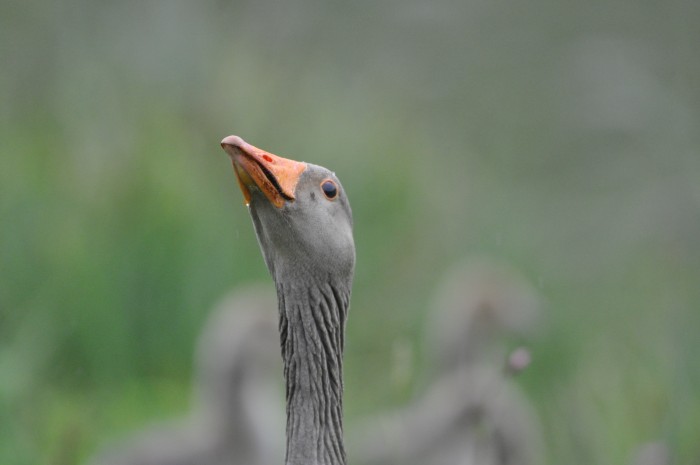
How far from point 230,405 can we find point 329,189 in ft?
10.3

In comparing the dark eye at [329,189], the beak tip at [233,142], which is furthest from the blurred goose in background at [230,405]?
the beak tip at [233,142]

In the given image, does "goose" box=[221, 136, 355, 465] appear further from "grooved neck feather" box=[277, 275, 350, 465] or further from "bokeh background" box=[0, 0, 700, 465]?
"bokeh background" box=[0, 0, 700, 465]

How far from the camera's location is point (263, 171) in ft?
11.8

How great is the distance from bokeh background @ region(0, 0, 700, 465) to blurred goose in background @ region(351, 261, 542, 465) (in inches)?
6.8

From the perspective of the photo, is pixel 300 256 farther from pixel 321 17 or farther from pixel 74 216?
pixel 321 17

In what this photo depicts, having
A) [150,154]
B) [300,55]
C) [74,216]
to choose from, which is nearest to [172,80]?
[150,154]

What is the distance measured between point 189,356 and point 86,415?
2.58 feet

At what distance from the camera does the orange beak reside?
353 cm

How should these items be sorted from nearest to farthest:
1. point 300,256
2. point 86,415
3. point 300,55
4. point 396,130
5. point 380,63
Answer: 1. point 300,256
2. point 86,415
3. point 396,130
4. point 300,55
5. point 380,63

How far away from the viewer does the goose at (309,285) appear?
3.67 meters

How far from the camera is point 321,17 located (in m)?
13.6

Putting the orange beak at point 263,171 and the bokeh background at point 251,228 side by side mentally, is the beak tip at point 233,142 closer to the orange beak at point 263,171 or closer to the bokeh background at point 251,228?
the orange beak at point 263,171

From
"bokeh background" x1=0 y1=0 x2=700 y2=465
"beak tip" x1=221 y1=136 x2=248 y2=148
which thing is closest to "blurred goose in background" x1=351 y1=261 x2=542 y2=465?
"bokeh background" x1=0 y1=0 x2=700 y2=465

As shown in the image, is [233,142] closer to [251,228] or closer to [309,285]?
[309,285]
